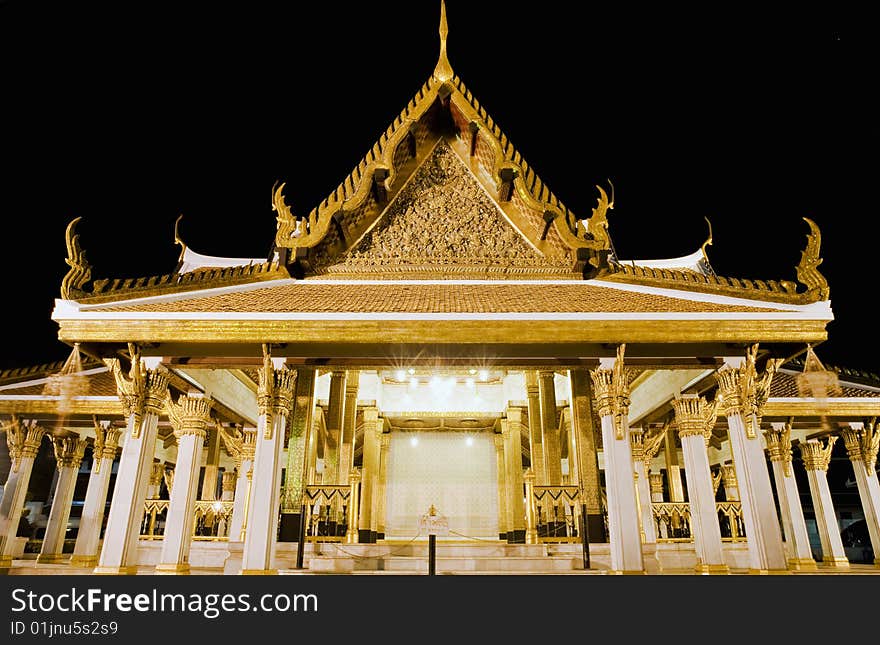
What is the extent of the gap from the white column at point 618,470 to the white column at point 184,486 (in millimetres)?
5245

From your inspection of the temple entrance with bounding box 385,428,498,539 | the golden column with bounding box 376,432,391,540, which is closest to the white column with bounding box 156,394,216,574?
the golden column with bounding box 376,432,391,540

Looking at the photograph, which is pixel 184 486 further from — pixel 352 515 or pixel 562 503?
pixel 562 503

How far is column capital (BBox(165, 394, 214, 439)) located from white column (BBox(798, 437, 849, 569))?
13.4 m

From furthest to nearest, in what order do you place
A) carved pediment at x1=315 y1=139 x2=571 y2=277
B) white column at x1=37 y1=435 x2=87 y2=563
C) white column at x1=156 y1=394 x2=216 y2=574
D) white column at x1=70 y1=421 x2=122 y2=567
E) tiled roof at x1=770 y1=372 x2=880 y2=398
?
1. white column at x1=37 y1=435 x2=87 y2=563
2. tiled roof at x1=770 y1=372 x2=880 y2=398
3. white column at x1=70 y1=421 x2=122 y2=567
4. carved pediment at x1=315 y1=139 x2=571 y2=277
5. white column at x1=156 y1=394 x2=216 y2=574

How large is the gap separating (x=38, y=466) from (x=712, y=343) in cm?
2387

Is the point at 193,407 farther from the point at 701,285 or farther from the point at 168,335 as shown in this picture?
the point at 701,285

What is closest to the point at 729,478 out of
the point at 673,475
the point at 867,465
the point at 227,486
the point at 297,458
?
the point at 673,475

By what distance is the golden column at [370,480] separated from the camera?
990cm

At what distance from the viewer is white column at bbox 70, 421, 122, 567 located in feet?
32.4

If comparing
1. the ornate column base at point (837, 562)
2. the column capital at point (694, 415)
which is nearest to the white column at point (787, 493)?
the ornate column base at point (837, 562)

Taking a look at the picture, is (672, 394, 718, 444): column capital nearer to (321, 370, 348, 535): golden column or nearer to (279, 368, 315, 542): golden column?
(279, 368, 315, 542): golden column
